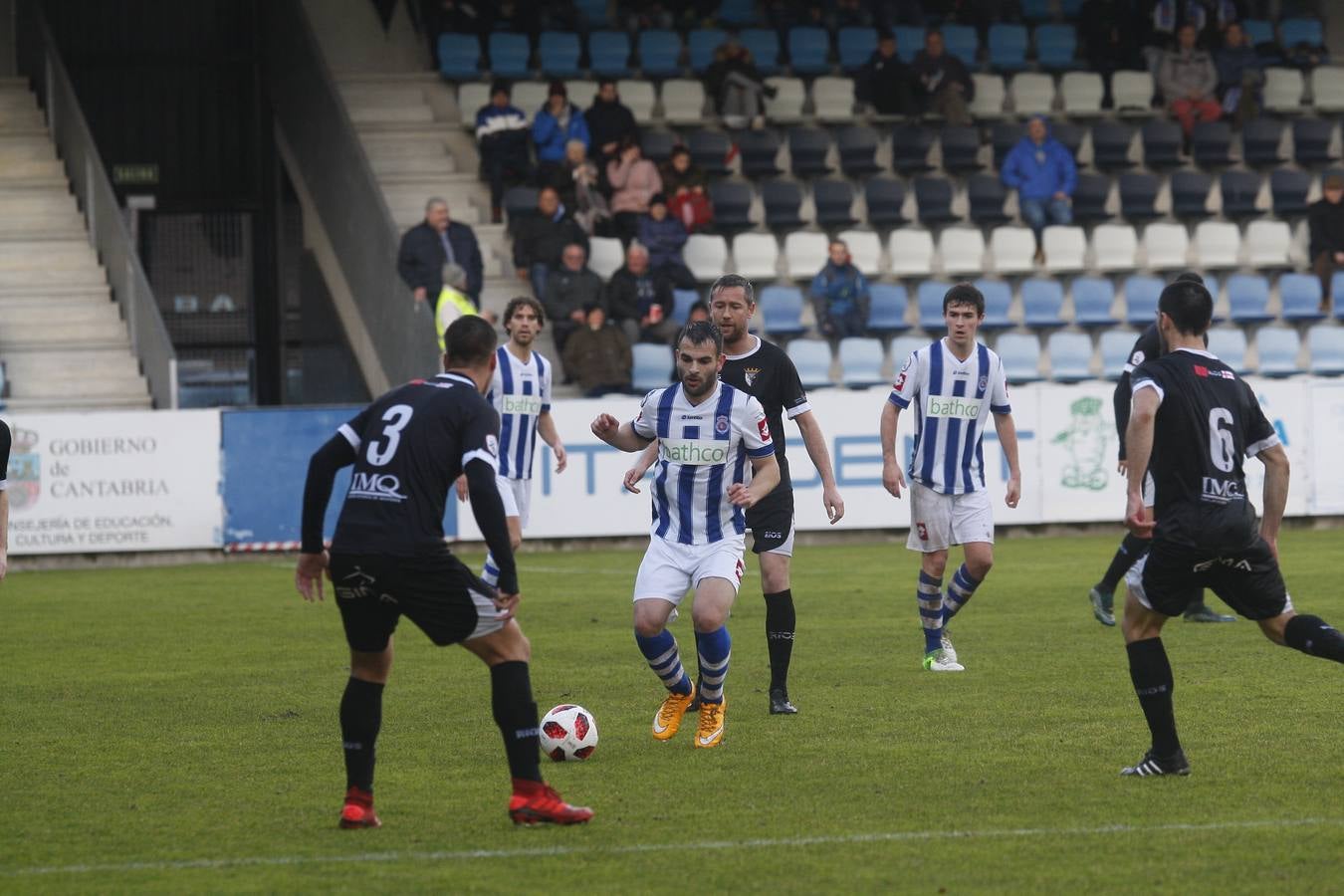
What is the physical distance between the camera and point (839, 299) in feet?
75.3

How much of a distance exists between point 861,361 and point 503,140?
523 centimetres

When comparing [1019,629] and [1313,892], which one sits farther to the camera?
[1019,629]

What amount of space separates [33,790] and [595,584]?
8.86 m

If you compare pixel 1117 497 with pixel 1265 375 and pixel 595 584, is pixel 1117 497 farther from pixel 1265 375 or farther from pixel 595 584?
pixel 595 584

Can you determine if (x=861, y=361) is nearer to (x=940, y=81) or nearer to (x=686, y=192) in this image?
(x=686, y=192)

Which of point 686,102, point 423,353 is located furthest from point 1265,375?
point 423,353

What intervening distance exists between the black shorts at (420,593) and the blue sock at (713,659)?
1949 mm

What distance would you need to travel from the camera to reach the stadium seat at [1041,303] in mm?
23969

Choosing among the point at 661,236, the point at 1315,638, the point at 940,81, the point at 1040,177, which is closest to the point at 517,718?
the point at 1315,638

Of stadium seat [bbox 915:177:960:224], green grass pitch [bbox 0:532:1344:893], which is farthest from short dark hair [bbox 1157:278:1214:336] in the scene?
stadium seat [bbox 915:177:960:224]

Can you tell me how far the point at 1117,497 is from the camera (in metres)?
20.3

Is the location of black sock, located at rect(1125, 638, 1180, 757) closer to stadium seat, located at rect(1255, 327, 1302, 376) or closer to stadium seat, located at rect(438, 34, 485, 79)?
stadium seat, located at rect(1255, 327, 1302, 376)

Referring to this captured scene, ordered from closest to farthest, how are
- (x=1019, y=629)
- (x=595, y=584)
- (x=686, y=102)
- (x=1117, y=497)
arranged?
(x=1019, y=629)
(x=595, y=584)
(x=1117, y=497)
(x=686, y=102)

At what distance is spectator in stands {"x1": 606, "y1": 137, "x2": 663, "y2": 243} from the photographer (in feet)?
76.7
